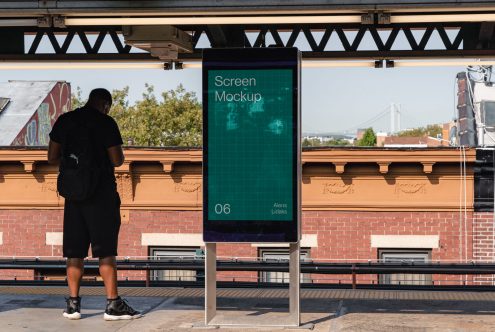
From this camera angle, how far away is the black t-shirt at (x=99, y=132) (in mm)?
8430

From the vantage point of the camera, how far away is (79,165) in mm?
8344

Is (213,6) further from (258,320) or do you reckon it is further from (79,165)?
(258,320)

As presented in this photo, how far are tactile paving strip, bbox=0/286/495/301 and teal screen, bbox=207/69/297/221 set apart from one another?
91.4 inches

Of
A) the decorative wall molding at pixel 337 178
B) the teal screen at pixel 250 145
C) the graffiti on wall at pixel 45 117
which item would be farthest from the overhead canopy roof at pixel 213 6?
the graffiti on wall at pixel 45 117

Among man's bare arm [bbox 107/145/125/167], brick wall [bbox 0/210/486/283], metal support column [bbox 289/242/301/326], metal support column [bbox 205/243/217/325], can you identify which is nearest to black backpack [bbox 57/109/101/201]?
man's bare arm [bbox 107/145/125/167]

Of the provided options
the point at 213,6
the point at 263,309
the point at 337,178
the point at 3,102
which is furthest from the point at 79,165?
the point at 3,102

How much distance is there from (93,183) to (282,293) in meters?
3.13

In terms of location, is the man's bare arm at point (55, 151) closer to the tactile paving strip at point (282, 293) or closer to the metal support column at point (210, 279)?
the metal support column at point (210, 279)

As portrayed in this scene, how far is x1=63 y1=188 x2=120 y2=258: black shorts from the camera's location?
8.48 metres

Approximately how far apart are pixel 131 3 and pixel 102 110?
52.9 inches

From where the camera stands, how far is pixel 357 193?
2289cm

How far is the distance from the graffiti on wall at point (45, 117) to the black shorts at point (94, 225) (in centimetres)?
3623

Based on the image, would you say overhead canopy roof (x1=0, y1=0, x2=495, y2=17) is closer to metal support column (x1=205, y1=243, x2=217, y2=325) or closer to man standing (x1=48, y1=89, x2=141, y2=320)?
man standing (x1=48, y1=89, x2=141, y2=320)

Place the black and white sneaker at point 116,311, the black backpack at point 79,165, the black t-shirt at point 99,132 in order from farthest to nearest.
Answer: the black and white sneaker at point 116,311
the black t-shirt at point 99,132
the black backpack at point 79,165
